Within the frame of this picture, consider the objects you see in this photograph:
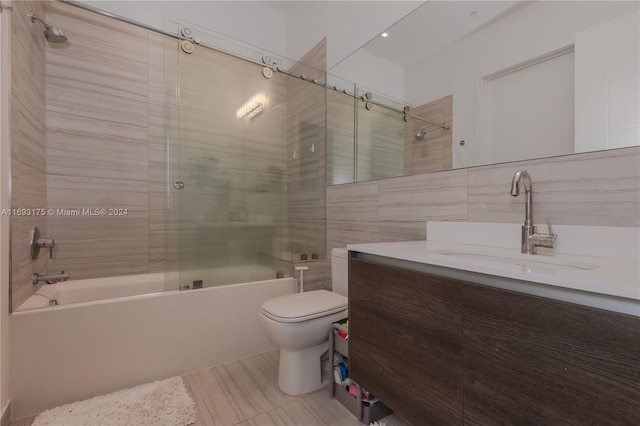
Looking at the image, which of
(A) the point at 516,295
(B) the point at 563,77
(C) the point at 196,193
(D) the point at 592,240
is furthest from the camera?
(C) the point at 196,193

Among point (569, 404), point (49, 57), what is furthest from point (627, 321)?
point (49, 57)

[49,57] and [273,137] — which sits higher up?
[49,57]

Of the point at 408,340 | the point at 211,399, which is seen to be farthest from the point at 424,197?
the point at 211,399

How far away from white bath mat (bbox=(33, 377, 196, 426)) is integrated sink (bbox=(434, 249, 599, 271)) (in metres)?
1.38

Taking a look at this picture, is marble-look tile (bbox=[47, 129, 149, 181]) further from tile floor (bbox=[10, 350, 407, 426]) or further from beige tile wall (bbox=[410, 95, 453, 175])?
beige tile wall (bbox=[410, 95, 453, 175])

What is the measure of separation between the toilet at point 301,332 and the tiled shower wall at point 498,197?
0.55 meters

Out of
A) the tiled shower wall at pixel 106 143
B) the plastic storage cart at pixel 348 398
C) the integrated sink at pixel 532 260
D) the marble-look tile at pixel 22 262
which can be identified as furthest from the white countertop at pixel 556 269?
the marble-look tile at pixel 22 262

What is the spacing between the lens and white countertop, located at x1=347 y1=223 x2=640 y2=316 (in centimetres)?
55

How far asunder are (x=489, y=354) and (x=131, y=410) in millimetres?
1524

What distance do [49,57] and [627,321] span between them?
9.68 ft

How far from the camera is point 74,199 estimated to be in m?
1.97

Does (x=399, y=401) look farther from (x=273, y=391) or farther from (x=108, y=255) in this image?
(x=108, y=255)

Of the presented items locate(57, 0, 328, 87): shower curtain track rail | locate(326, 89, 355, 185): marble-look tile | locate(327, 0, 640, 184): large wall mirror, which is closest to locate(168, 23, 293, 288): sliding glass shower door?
locate(57, 0, 328, 87): shower curtain track rail

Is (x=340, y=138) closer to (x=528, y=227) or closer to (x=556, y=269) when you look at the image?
(x=528, y=227)
